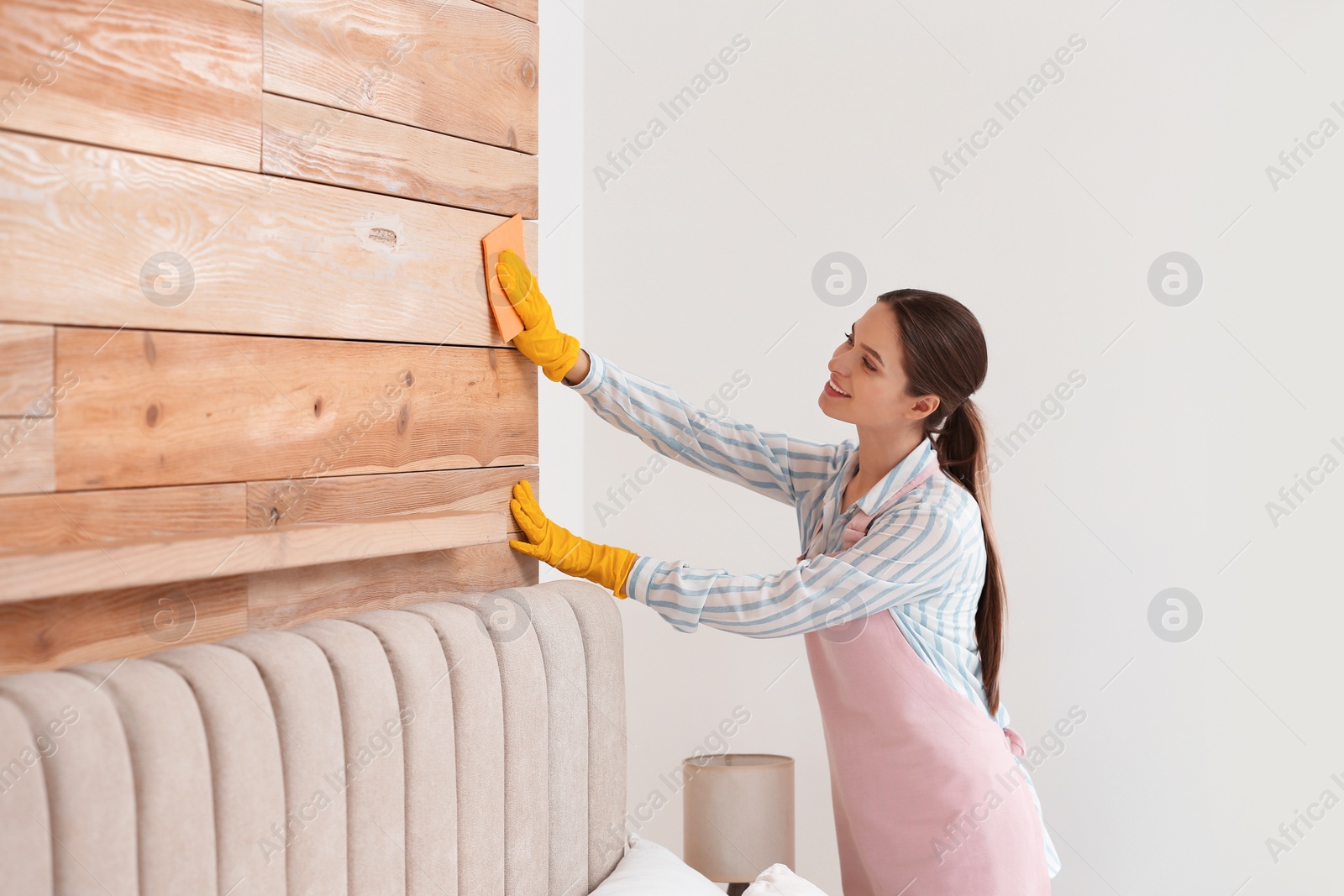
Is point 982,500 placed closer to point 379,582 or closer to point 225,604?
point 379,582

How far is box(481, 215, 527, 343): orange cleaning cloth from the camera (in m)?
1.69

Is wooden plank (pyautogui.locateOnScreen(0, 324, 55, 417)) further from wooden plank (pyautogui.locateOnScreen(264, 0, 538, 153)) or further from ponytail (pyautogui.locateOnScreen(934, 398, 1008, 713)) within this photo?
ponytail (pyautogui.locateOnScreen(934, 398, 1008, 713))

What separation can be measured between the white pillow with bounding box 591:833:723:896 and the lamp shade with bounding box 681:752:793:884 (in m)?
0.39

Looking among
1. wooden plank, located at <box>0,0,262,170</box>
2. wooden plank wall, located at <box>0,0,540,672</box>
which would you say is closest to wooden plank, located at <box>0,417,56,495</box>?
wooden plank wall, located at <box>0,0,540,672</box>

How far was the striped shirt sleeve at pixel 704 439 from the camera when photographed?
189 centimetres

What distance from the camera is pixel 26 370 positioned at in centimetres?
110

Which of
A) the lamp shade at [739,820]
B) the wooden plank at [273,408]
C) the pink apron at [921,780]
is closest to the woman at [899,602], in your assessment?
the pink apron at [921,780]

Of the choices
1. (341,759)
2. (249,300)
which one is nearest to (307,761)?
(341,759)

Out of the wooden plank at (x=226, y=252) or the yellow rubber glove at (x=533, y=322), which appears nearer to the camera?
the wooden plank at (x=226, y=252)

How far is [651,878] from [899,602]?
59 cm

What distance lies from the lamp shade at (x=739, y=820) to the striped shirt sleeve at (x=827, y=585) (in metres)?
0.57

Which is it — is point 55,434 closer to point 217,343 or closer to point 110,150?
point 217,343

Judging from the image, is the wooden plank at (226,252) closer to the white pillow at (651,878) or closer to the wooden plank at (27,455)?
the wooden plank at (27,455)

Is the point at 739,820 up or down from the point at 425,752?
down
